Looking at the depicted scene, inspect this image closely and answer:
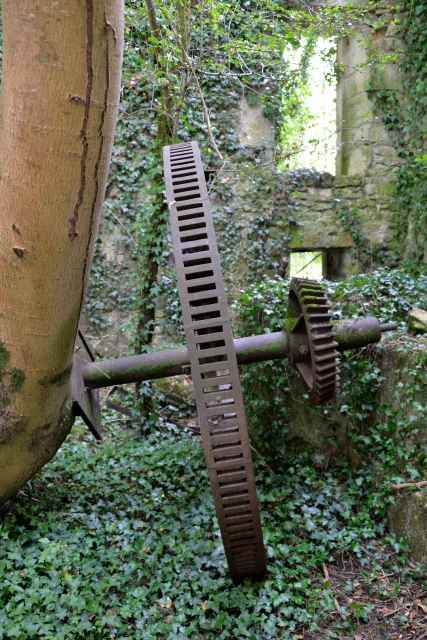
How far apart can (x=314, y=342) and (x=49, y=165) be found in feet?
5.40

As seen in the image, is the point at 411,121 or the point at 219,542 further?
the point at 411,121

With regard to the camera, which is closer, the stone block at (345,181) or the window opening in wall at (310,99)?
the window opening in wall at (310,99)

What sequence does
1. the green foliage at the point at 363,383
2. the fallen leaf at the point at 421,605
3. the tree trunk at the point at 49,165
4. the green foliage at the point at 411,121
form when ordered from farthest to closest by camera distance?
the green foliage at the point at 411,121
the green foliage at the point at 363,383
the fallen leaf at the point at 421,605
the tree trunk at the point at 49,165

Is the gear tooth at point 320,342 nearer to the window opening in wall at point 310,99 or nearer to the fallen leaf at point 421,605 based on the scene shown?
the fallen leaf at point 421,605

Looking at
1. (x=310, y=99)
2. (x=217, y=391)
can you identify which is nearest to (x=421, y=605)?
(x=217, y=391)

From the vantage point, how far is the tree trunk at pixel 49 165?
3.34 feet

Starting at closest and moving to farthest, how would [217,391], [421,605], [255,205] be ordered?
[217,391] → [421,605] → [255,205]

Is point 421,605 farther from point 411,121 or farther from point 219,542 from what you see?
point 411,121

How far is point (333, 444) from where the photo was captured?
12.1 ft

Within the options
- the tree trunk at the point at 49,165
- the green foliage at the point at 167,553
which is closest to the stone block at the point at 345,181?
the green foliage at the point at 167,553

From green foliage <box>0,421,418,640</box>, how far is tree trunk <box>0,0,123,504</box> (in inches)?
51.5

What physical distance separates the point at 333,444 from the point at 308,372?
126 cm

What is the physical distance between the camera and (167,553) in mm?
2746

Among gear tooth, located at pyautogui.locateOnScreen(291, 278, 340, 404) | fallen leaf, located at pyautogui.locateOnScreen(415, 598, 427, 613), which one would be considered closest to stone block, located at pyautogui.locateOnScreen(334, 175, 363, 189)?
gear tooth, located at pyautogui.locateOnScreen(291, 278, 340, 404)
